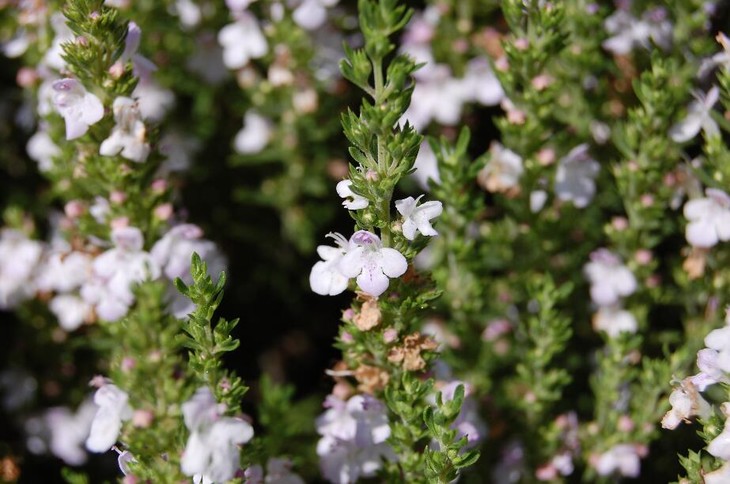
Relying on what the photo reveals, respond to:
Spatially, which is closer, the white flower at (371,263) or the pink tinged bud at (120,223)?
the white flower at (371,263)

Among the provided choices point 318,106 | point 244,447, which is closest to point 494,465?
point 244,447

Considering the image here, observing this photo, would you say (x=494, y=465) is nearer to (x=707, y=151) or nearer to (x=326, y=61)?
(x=707, y=151)

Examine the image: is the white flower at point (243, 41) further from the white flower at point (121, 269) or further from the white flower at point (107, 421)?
the white flower at point (107, 421)

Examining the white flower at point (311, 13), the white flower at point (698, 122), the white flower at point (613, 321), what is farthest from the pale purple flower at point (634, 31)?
the white flower at point (311, 13)

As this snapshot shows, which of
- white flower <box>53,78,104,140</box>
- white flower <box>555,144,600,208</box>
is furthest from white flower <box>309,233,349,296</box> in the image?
white flower <box>555,144,600,208</box>

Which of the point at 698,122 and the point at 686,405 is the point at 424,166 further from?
the point at 686,405

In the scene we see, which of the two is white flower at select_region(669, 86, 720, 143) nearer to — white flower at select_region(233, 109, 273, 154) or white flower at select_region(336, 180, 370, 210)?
white flower at select_region(336, 180, 370, 210)

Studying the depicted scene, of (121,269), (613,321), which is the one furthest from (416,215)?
(613,321)
